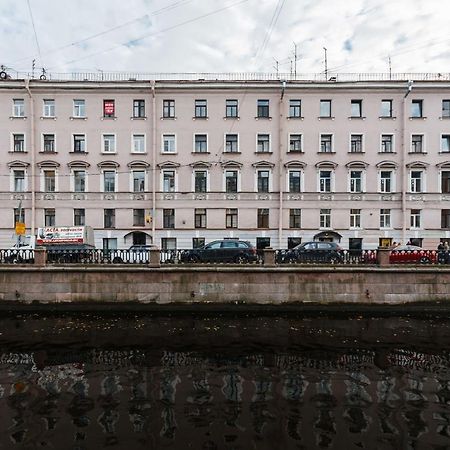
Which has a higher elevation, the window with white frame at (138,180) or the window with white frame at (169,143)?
the window with white frame at (169,143)

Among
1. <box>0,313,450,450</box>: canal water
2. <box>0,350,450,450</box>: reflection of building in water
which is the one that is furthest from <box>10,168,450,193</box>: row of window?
<box>0,350,450,450</box>: reflection of building in water

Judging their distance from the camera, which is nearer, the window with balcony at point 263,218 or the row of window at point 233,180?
the row of window at point 233,180

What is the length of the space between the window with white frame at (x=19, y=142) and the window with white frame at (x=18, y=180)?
1664 mm

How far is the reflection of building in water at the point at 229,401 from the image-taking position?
16.2 ft

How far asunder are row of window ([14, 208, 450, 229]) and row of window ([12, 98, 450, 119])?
7.29 meters

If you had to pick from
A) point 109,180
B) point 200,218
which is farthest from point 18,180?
point 200,218

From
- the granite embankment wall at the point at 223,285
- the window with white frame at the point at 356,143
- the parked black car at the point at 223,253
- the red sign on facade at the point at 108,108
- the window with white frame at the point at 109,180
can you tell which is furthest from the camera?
the window with white frame at the point at 356,143

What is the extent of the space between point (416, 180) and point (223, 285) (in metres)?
19.7

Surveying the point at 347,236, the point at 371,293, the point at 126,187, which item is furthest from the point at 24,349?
the point at 347,236

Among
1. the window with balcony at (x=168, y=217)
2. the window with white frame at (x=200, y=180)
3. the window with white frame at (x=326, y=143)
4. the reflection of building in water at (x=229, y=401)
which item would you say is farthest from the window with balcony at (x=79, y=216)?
the window with white frame at (x=326, y=143)

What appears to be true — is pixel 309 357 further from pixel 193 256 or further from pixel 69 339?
pixel 193 256

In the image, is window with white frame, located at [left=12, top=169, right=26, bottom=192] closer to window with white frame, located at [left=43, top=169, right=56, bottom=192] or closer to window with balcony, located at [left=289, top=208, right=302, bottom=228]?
window with white frame, located at [left=43, top=169, right=56, bottom=192]

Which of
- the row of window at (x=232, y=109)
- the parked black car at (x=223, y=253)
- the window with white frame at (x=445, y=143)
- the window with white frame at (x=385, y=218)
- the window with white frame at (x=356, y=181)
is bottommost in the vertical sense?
the parked black car at (x=223, y=253)

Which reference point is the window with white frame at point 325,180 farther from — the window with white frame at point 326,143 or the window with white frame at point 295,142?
the window with white frame at point 295,142
